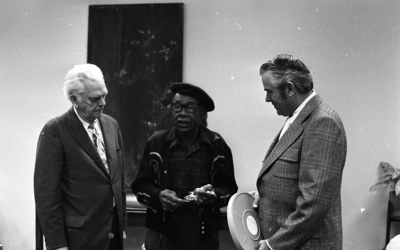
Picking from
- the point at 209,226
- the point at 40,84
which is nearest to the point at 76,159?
the point at 209,226

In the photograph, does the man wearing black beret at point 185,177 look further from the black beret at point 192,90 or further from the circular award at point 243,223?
the circular award at point 243,223

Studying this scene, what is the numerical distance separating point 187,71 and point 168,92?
253mm

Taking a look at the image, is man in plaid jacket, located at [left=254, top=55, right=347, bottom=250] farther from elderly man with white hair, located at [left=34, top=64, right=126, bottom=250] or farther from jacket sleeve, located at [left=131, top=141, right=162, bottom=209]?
elderly man with white hair, located at [left=34, top=64, right=126, bottom=250]

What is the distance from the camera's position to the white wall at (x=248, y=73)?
175 inches

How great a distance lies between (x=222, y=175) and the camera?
11.2ft

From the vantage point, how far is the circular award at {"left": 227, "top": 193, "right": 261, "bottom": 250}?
2541 millimetres

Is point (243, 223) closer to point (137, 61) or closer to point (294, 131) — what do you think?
point (294, 131)

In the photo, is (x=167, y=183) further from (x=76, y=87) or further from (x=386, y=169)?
(x=386, y=169)

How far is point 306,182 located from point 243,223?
0.43m

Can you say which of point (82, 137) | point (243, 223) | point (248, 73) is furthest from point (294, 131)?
point (248, 73)

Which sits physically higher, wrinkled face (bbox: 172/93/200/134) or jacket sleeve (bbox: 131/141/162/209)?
wrinkled face (bbox: 172/93/200/134)

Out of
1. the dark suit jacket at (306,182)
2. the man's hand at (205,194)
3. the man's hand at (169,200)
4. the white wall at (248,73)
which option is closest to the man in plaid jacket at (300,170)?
the dark suit jacket at (306,182)

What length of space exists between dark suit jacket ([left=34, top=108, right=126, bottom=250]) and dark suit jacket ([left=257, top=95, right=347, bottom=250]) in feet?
3.23

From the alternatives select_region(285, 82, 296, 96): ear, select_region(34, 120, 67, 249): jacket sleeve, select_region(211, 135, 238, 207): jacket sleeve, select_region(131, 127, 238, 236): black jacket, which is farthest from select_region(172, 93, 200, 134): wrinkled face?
select_region(285, 82, 296, 96): ear
